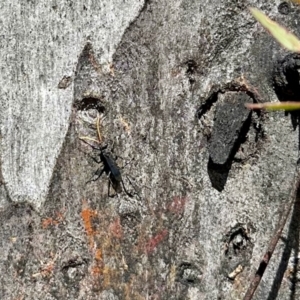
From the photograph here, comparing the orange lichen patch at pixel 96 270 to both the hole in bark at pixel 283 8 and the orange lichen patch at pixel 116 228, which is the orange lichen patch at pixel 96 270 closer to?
the orange lichen patch at pixel 116 228

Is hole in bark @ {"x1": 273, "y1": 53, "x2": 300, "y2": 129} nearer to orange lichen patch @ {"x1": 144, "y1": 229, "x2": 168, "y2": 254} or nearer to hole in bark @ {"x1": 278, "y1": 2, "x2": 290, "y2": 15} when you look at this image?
hole in bark @ {"x1": 278, "y1": 2, "x2": 290, "y2": 15}

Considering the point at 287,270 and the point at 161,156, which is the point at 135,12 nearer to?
the point at 161,156

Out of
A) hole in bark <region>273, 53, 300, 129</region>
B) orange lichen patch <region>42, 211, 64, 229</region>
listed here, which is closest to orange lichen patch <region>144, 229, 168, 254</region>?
orange lichen patch <region>42, 211, 64, 229</region>

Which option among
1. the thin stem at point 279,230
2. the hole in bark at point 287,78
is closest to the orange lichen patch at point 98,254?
the thin stem at point 279,230

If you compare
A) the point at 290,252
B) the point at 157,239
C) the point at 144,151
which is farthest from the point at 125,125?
the point at 290,252

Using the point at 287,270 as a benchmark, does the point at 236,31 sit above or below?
above

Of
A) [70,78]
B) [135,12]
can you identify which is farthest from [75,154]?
[135,12]
